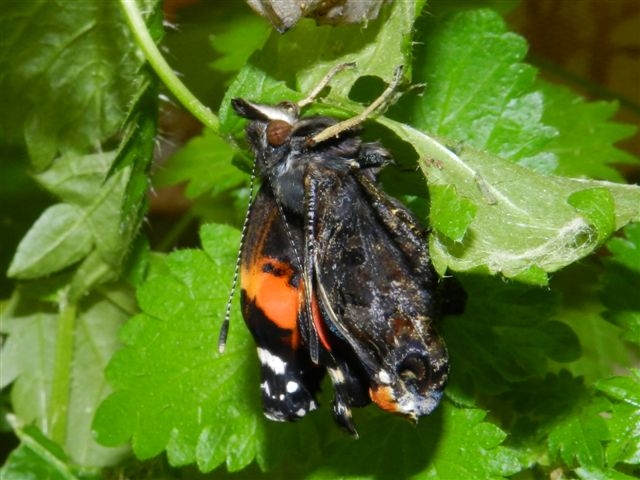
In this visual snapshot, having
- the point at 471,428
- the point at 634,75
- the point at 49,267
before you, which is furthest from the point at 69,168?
the point at 634,75

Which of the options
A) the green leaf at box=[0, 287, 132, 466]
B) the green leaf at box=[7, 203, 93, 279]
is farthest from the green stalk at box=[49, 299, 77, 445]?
the green leaf at box=[7, 203, 93, 279]

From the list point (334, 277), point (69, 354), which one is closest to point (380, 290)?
point (334, 277)

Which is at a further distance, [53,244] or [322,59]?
[53,244]

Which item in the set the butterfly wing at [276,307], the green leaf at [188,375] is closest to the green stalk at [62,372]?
the green leaf at [188,375]

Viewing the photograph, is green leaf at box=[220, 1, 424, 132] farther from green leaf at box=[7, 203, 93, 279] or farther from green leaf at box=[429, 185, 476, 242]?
green leaf at box=[7, 203, 93, 279]

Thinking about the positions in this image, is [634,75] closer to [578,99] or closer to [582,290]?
[578,99]

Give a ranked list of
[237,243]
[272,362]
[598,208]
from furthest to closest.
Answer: [237,243]
[272,362]
[598,208]

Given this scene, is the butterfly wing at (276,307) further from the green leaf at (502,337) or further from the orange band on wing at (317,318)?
the green leaf at (502,337)

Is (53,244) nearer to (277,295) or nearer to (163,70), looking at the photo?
(163,70)
